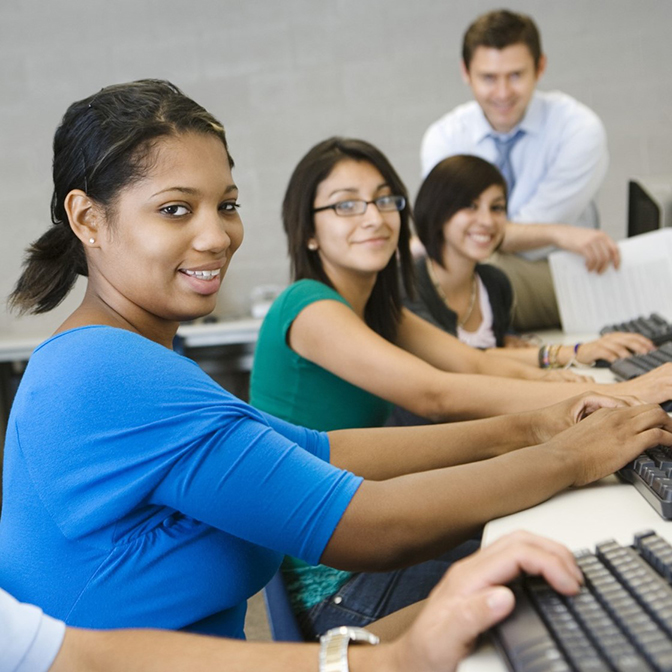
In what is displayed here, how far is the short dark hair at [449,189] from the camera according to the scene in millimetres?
2287

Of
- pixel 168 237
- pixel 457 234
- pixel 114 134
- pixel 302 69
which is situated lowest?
pixel 457 234

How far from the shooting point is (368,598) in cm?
117

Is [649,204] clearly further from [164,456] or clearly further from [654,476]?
[164,456]

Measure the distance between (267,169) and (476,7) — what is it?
4.10 ft

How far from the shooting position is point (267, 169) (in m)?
4.36

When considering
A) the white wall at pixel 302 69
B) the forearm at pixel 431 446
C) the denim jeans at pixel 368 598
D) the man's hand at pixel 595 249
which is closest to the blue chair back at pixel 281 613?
the denim jeans at pixel 368 598

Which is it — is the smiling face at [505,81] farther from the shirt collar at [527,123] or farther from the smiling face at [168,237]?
the smiling face at [168,237]

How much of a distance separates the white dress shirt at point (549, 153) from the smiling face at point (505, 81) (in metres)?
0.06

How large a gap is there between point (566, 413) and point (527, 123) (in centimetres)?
190

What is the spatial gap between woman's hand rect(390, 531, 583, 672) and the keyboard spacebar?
0.04 feet

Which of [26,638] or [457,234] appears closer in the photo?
[26,638]

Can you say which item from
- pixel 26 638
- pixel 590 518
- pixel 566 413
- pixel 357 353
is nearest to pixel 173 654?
pixel 26 638

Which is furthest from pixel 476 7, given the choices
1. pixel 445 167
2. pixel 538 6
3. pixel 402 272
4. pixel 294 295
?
pixel 294 295

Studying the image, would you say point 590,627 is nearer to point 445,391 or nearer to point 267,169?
point 445,391
